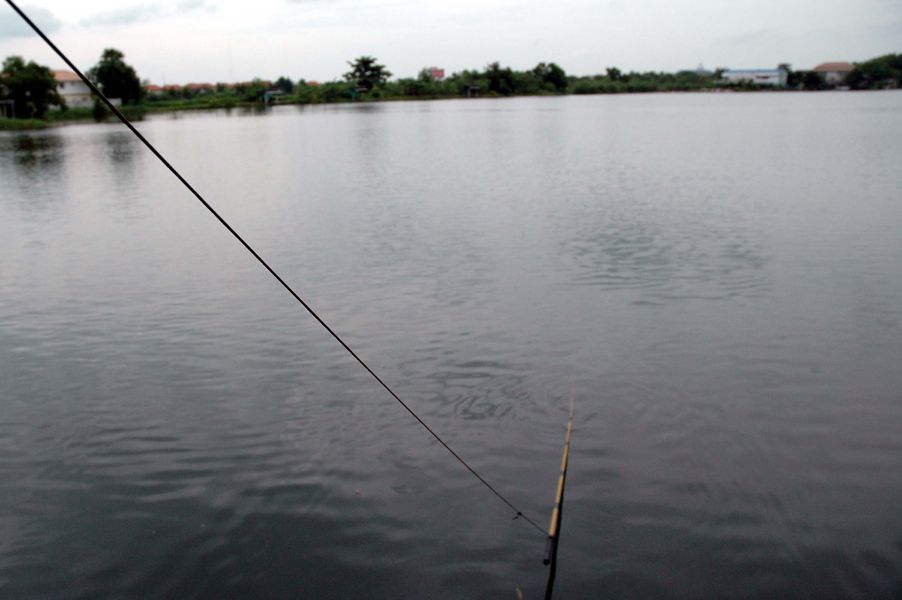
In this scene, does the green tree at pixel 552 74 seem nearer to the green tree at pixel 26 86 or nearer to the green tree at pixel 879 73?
the green tree at pixel 879 73

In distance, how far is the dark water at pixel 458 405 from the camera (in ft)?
16.2

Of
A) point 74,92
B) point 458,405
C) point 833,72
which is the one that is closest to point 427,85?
point 74,92

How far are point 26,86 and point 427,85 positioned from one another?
9146cm

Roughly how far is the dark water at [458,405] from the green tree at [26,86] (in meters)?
59.6

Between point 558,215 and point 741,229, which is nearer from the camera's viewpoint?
point 741,229

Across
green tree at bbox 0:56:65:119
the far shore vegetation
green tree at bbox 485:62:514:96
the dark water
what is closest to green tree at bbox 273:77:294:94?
the far shore vegetation

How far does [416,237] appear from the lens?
49.7 ft

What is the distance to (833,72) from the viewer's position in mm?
183625

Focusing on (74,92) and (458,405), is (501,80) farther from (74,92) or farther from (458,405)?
(458,405)

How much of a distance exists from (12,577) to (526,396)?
15.0ft

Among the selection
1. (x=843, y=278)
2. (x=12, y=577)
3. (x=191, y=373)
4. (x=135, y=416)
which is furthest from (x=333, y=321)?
(x=843, y=278)

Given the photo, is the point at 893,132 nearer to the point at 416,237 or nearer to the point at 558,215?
the point at 558,215

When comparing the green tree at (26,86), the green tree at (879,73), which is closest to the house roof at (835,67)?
the green tree at (879,73)

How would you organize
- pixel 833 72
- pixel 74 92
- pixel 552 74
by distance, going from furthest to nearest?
pixel 833 72
pixel 552 74
pixel 74 92
